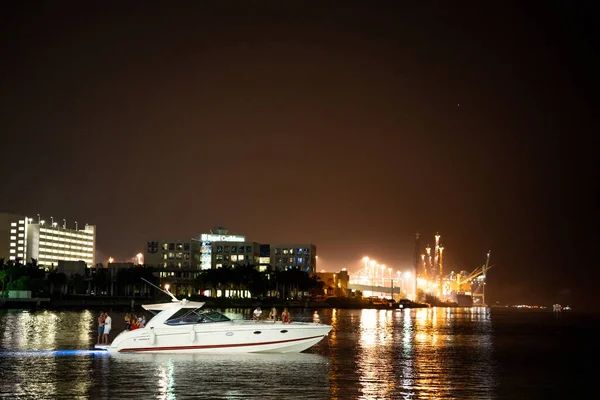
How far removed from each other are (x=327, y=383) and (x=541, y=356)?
88.0ft

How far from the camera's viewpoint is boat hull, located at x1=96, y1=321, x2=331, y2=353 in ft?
147

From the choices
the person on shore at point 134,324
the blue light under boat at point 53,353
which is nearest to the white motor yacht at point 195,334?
the person on shore at point 134,324

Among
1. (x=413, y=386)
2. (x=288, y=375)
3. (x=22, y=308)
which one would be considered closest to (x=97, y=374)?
(x=288, y=375)

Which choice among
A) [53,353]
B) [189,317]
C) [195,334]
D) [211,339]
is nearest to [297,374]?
[211,339]

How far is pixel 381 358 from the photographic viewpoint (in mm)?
50781

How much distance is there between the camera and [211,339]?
1764 inches

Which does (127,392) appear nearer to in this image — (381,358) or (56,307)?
(381,358)

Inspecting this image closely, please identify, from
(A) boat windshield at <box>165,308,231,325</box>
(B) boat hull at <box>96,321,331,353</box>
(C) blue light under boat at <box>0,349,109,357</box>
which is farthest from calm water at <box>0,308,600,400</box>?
(A) boat windshield at <box>165,308,231,325</box>

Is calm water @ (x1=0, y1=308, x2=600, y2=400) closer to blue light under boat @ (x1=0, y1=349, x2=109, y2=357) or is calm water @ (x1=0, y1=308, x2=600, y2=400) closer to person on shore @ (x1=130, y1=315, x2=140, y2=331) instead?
blue light under boat @ (x1=0, y1=349, x2=109, y2=357)

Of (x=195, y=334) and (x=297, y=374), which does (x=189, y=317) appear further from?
(x=297, y=374)

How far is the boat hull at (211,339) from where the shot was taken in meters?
44.8

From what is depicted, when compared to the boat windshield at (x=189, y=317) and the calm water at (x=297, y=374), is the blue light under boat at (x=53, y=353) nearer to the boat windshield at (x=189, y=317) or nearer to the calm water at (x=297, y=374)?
the calm water at (x=297, y=374)

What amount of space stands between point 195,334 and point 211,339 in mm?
924

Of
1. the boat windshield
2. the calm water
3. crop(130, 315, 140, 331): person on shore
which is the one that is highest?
the boat windshield
